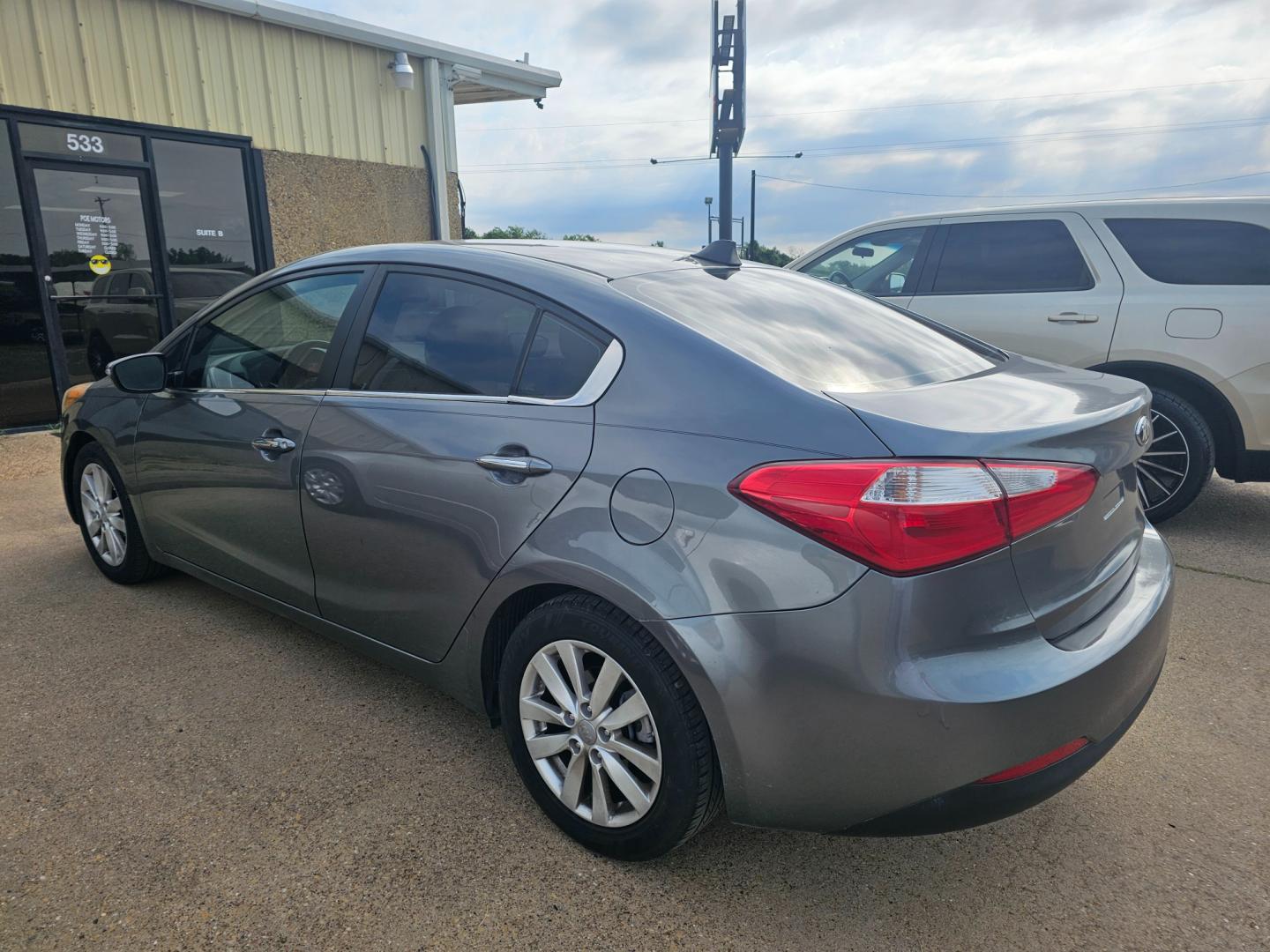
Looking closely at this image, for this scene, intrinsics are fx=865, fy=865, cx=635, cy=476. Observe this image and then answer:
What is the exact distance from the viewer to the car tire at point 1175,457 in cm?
473

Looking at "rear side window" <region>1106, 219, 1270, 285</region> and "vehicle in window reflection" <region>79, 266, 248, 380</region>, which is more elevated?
"rear side window" <region>1106, 219, 1270, 285</region>

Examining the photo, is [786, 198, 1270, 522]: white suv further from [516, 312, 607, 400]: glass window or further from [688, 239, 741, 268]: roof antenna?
[516, 312, 607, 400]: glass window

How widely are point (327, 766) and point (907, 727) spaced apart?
69.4 inches

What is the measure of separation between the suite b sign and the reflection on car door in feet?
16.9

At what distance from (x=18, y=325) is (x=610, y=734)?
7358mm

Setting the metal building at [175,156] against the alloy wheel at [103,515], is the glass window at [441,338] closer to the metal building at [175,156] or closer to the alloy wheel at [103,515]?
the alloy wheel at [103,515]

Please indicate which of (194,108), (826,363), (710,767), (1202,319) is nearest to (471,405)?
(826,363)

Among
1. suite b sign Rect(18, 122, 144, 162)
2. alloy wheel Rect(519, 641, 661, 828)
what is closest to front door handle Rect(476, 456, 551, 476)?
alloy wheel Rect(519, 641, 661, 828)

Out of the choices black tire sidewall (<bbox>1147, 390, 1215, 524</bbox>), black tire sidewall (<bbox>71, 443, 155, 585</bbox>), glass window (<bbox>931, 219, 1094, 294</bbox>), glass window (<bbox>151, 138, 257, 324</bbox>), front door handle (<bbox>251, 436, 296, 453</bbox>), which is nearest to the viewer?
front door handle (<bbox>251, 436, 296, 453</bbox>)

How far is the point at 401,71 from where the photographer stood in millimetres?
9500

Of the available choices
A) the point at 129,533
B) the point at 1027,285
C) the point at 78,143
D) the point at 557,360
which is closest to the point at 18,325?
the point at 78,143

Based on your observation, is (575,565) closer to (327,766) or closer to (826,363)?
(826,363)

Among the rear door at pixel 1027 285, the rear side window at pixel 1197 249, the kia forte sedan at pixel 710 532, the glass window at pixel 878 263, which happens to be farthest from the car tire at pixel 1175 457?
the kia forte sedan at pixel 710 532

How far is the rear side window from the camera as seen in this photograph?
4629 mm
